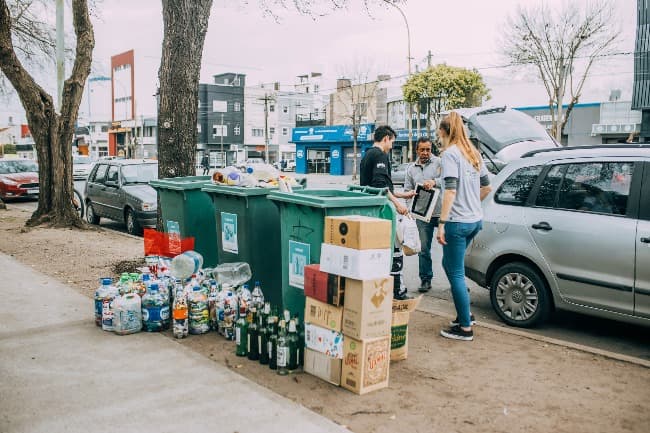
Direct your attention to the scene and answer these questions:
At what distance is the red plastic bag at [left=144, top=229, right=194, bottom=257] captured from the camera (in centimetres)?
660

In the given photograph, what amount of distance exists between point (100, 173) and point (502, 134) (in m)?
9.53

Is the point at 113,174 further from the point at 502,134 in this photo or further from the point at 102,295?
the point at 502,134

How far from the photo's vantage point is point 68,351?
5.04 m

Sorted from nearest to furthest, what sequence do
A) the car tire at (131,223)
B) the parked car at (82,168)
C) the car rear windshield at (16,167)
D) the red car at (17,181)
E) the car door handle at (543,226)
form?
the car door handle at (543,226), the car tire at (131,223), the red car at (17,181), the car rear windshield at (16,167), the parked car at (82,168)

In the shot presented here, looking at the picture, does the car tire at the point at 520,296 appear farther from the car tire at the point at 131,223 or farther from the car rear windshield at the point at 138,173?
the car rear windshield at the point at 138,173

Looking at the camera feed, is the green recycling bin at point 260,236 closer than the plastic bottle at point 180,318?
No

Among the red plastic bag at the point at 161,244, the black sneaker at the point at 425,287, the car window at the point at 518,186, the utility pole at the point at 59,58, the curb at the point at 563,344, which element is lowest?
the black sneaker at the point at 425,287

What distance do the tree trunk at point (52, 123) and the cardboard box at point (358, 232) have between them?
35.1 ft

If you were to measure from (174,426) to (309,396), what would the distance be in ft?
3.07

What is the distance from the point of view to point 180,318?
5.34m

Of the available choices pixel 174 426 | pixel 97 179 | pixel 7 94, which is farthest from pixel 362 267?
pixel 7 94

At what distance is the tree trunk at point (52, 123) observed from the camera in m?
13.2

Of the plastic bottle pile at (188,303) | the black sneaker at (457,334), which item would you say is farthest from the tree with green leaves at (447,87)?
the plastic bottle pile at (188,303)

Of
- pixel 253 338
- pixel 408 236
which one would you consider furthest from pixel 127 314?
pixel 408 236
